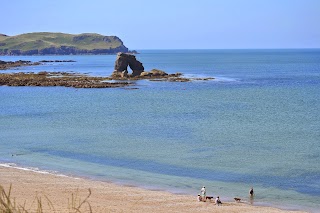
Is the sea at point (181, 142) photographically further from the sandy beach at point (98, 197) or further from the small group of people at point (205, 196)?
the sandy beach at point (98, 197)

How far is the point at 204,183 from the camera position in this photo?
28.2 metres

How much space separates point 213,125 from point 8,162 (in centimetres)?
2068

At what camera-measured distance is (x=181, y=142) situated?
127ft

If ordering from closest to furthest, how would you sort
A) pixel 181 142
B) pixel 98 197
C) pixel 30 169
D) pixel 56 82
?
pixel 98 197, pixel 30 169, pixel 181 142, pixel 56 82

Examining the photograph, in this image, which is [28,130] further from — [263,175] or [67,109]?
[263,175]

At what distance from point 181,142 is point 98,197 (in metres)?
14.9

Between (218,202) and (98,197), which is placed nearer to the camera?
(218,202)

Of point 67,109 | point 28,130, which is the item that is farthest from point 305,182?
point 67,109

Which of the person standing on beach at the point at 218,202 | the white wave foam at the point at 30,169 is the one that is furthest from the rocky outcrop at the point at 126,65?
the person standing on beach at the point at 218,202

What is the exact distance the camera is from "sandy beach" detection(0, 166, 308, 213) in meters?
22.8

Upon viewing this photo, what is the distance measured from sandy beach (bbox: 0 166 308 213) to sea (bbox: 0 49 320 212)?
1386 millimetres

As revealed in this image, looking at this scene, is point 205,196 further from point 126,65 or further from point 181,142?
point 126,65

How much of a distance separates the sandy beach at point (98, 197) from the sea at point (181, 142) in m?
1.39

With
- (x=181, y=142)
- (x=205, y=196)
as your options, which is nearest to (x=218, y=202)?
(x=205, y=196)
